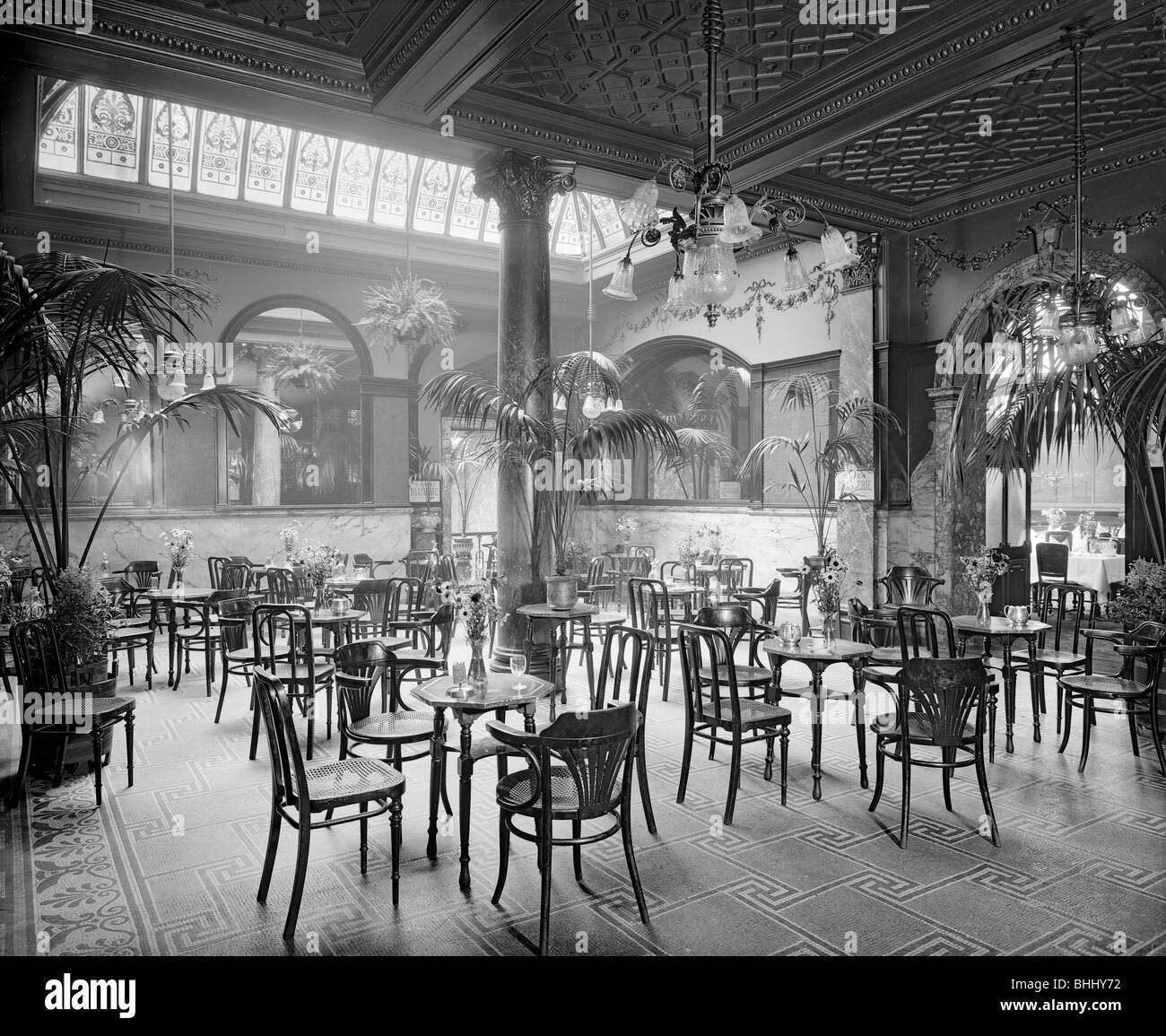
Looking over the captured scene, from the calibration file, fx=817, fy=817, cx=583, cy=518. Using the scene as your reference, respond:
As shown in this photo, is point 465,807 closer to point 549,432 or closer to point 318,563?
point 318,563

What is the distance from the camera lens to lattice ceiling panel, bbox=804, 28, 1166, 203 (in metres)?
6.01

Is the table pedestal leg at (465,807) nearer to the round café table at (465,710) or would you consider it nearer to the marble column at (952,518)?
the round café table at (465,710)

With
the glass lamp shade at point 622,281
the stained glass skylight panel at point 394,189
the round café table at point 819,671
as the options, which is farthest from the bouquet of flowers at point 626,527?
the glass lamp shade at point 622,281

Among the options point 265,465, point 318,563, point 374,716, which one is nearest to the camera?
point 374,716

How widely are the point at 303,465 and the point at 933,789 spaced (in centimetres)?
992

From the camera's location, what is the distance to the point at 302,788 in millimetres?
2975

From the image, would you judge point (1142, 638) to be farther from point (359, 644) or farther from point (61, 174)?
point (61, 174)

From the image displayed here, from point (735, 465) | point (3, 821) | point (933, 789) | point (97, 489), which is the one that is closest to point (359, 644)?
point (3, 821)

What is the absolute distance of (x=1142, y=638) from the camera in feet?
16.3

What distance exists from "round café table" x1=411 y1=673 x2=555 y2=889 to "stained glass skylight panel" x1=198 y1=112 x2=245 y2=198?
29.0ft

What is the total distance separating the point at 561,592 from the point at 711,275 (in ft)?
10.3

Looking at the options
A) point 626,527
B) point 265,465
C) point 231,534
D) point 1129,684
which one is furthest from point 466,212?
point 1129,684

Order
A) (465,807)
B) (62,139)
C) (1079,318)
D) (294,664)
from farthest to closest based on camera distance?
(62,139) → (1079,318) → (294,664) → (465,807)
